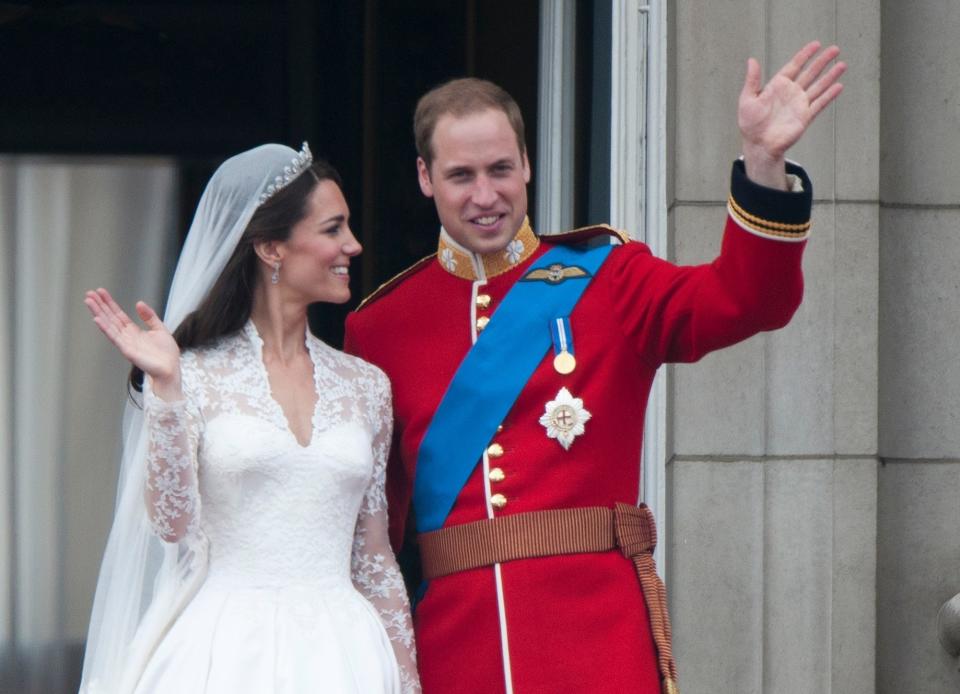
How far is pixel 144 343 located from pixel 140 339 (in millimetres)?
14

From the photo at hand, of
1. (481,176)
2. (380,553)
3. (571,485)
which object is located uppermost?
(481,176)

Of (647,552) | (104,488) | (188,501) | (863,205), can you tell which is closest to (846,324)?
(863,205)

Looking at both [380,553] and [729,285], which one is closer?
[729,285]

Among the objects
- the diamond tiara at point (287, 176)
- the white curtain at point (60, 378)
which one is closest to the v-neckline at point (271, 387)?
the diamond tiara at point (287, 176)

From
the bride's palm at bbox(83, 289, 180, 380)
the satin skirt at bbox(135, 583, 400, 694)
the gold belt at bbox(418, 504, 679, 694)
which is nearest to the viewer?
the bride's palm at bbox(83, 289, 180, 380)

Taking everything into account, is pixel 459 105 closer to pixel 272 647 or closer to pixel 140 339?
pixel 140 339

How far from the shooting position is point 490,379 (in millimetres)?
4148

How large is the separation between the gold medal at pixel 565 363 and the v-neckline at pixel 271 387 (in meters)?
0.47

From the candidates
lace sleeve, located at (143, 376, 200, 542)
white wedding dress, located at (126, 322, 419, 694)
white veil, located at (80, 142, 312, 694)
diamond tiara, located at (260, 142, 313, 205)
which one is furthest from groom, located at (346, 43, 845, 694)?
lace sleeve, located at (143, 376, 200, 542)

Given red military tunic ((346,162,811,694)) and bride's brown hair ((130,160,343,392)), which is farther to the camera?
bride's brown hair ((130,160,343,392))

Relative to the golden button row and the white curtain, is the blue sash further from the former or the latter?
the white curtain

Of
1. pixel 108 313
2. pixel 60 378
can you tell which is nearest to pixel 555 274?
pixel 108 313

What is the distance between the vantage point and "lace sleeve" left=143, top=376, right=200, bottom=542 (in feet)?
12.7

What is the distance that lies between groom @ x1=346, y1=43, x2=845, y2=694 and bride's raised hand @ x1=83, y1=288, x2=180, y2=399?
1.86 ft
